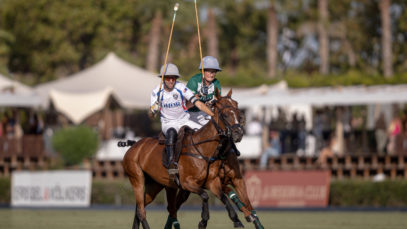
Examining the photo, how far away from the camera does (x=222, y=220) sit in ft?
59.9

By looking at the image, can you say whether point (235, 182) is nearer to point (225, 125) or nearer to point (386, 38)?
point (225, 125)

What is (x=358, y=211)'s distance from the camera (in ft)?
73.2

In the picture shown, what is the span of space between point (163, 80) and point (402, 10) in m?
42.8

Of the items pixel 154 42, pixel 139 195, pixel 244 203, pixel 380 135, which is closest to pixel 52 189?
pixel 380 135

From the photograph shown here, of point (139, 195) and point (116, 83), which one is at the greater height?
point (116, 83)

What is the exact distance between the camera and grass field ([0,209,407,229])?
16062 mm

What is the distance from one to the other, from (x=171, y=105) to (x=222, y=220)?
5.99m

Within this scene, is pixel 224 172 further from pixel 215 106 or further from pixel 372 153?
pixel 372 153

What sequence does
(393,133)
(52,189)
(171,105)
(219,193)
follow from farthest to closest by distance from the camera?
(393,133) < (52,189) < (171,105) < (219,193)

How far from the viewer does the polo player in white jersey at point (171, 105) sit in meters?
12.6

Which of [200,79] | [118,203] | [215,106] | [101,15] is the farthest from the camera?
[101,15]

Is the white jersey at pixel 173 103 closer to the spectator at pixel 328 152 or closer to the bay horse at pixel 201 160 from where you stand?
the bay horse at pixel 201 160

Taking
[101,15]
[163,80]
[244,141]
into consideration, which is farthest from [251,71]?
[163,80]

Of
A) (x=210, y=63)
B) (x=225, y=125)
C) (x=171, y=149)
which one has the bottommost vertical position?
(x=171, y=149)
